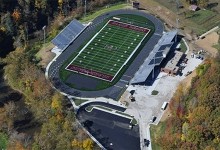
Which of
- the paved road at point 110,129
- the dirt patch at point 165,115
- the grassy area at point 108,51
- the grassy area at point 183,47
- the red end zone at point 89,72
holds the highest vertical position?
the grassy area at point 183,47

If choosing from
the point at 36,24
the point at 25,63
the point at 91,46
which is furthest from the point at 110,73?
the point at 36,24

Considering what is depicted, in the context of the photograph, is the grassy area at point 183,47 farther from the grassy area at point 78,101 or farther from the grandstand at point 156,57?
the grassy area at point 78,101

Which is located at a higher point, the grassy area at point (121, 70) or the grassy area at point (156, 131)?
the grassy area at point (121, 70)

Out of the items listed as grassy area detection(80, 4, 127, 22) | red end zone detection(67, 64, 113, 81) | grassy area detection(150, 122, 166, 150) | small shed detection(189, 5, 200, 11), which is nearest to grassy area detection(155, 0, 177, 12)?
small shed detection(189, 5, 200, 11)

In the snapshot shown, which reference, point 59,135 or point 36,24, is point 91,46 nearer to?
point 36,24

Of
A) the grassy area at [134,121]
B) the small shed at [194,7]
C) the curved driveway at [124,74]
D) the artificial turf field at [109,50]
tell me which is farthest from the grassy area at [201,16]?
the grassy area at [134,121]

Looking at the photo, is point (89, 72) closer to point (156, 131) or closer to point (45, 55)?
point (45, 55)
